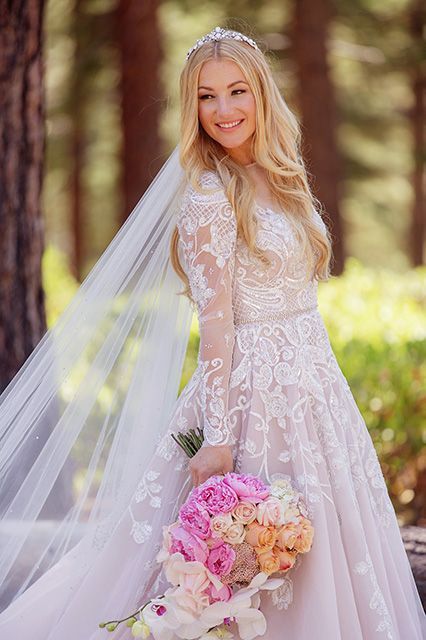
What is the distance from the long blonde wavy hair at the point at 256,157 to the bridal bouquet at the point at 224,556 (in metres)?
0.82

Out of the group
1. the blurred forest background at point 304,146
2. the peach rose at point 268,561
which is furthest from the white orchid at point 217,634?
the blurred forest background at point 304,146

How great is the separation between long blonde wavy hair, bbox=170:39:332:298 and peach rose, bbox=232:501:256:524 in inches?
32.9

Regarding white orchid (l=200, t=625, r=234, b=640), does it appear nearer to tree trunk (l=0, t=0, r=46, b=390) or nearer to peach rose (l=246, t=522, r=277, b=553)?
peach rose (l=246, t=522, r=277, b=553)

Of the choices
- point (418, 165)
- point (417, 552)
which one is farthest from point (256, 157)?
point (418, 165)

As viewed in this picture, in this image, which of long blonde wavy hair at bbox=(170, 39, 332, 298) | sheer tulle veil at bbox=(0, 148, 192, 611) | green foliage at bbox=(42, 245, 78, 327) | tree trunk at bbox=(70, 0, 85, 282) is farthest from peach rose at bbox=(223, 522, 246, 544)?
tree trunk at bbox=(70, 0, 85, 282)

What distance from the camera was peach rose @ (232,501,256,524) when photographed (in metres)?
3.03

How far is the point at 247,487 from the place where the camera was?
3096mm

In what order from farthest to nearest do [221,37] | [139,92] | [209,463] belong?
[139,92] < [221,37] < [209,463]

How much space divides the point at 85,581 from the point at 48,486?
1.19 ft

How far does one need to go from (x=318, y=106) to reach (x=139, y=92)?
249 centimetres

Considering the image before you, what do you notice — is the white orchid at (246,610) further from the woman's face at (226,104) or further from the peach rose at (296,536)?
the woman's face at (226,104)

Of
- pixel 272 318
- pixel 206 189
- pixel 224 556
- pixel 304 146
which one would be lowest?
pixel 304 146

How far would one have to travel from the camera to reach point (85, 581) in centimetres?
348

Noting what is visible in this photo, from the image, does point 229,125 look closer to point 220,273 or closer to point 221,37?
point 221,37
